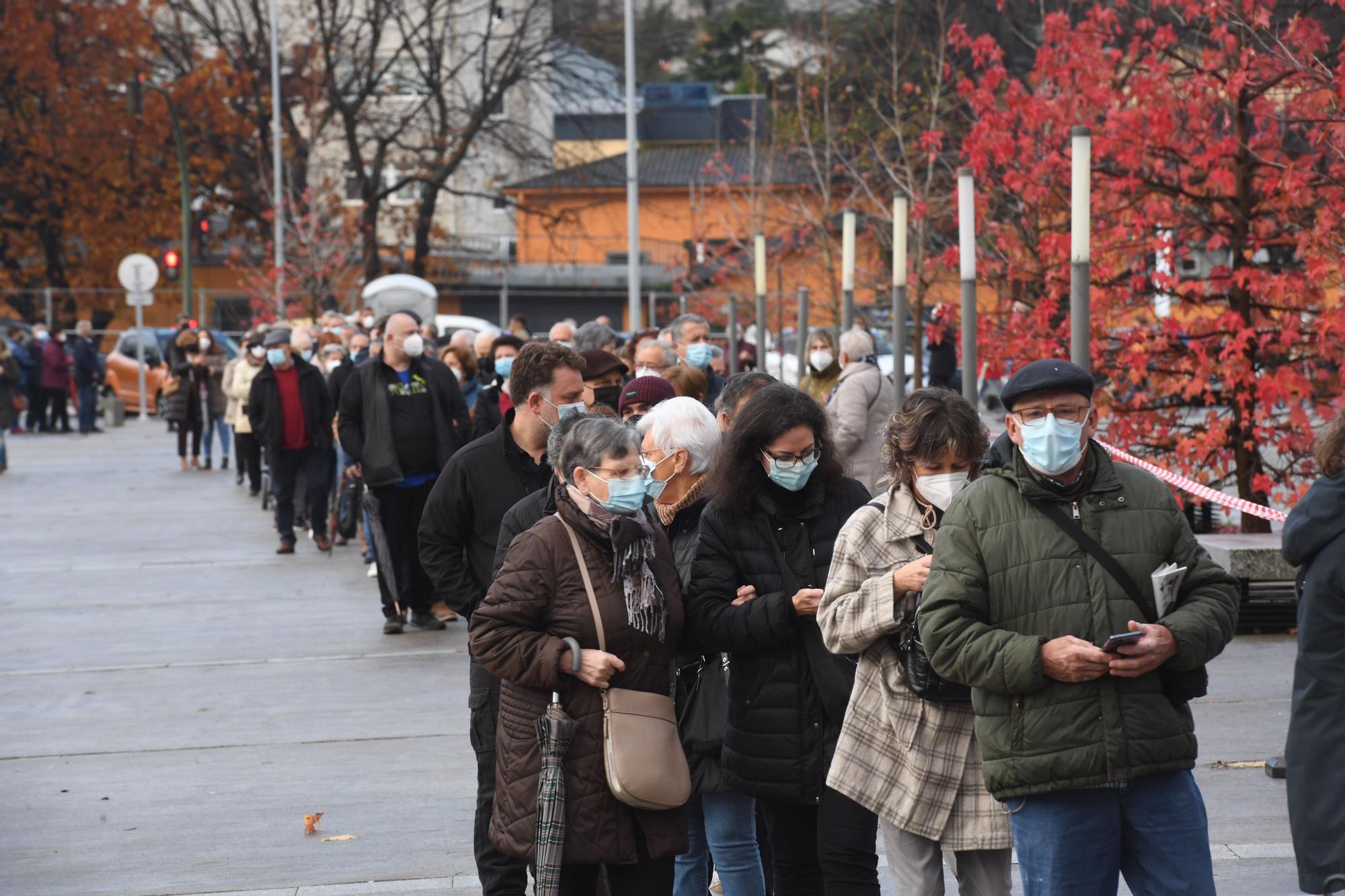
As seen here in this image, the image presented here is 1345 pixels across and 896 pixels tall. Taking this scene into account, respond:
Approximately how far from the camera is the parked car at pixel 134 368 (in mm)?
40656

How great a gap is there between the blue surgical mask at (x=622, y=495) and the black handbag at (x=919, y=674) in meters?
0.80

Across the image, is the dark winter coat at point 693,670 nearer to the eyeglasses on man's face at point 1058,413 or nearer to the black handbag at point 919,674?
the black handbag at point 919,674

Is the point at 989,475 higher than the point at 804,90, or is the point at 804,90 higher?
the point at 804,90

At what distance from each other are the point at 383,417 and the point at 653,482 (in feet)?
21.8

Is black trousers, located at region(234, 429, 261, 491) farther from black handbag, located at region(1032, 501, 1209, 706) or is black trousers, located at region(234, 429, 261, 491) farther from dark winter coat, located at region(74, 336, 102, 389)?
black handbag, located at region(1032, 501, 1209, 706)

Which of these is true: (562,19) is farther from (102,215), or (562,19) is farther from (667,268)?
(102,215)

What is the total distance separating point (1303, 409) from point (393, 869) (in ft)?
20.7

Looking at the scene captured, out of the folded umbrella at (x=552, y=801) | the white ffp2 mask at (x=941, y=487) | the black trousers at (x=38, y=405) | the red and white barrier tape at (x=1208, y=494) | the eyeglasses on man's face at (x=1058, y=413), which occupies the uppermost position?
the eyeglasses on man's face at (x=1058, y=413)

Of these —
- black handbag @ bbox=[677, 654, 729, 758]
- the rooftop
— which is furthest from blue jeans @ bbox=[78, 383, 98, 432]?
black handbag @ bbox=[677, 654, 729, 758]

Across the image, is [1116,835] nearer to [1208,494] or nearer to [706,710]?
[706,710]

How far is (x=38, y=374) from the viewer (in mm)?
35000

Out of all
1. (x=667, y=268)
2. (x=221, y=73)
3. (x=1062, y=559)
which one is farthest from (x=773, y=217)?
(x=1062, y=559)

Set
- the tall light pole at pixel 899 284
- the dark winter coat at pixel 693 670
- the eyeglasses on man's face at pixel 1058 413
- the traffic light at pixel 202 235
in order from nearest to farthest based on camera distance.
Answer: the eyeglasses on man's face at pixel 1058 413
the dark winter coat at pixel 693 670
the tall light pole at pixel 899 284
the traffic light at pixel 202 235

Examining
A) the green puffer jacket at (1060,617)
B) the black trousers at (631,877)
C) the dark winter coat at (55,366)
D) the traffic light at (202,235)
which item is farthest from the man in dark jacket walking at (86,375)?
the green puffer jacket at (1060,617)
